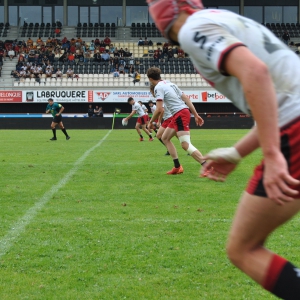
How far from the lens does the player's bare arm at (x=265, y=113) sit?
228 centimetres

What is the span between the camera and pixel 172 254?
505cm

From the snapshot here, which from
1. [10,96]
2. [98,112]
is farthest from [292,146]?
[10,96]

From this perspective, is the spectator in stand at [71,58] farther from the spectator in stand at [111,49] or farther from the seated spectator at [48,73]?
the spectator in stand at [111,49]

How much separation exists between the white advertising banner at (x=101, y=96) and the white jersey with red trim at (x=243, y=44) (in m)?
41.5

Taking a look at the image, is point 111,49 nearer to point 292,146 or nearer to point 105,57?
point 105,57

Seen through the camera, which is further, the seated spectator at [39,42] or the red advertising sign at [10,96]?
the seated spectator at [39,42]

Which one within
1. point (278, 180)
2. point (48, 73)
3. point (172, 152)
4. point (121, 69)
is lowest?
point (48, 73)

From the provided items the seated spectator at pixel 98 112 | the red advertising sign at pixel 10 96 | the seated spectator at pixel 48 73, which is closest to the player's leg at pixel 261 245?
the seated spectator at pixel 98 112

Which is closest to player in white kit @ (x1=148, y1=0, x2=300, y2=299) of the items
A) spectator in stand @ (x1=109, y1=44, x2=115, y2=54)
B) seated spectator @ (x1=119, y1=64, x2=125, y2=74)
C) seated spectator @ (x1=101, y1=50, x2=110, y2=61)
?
seated spectator @ (x1=119, y1=64, x2=125, y2=74)

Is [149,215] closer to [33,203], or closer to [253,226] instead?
[33,203]

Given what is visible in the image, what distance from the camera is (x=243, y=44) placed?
93.4 inches

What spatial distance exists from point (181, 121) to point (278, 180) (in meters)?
9.06

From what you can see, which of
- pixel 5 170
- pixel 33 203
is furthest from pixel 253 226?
pixel 5 170

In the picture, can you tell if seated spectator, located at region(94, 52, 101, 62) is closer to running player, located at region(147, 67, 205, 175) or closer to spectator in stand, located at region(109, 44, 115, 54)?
spectator in stand, located at region(109, 44, 115, 54)
